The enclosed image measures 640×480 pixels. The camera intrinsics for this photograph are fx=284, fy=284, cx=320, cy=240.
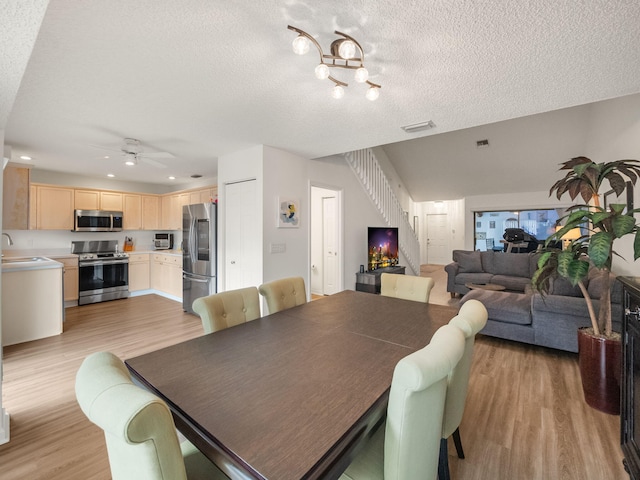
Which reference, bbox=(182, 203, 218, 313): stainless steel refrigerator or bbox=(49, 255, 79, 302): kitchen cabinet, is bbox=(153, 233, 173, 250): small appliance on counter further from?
bbox=(182, 203, 218, 313): stainless steel refrigerator

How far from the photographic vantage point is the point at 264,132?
312cm

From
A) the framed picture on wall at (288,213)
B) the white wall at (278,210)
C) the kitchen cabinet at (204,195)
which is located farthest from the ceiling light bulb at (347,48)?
the kitchen cabinet at (204,195)

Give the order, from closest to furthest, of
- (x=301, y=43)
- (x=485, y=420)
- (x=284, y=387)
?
(x=284, y=387) < (x=301, y=43) < (x=485, y=420)

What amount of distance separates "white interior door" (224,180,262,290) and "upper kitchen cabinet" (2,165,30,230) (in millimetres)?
2555

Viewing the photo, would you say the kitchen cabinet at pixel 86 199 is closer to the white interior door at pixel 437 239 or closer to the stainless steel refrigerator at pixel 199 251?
the stainless steel refrigerator at pixel 199 251

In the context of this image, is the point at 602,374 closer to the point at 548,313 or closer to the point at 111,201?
the point at 548,313

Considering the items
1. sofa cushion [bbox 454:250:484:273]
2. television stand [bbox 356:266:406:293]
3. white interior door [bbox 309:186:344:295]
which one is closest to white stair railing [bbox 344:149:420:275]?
white interior door [bbox 309:186:344:295]

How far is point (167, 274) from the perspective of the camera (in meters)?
5.76

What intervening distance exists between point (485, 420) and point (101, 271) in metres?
6.35

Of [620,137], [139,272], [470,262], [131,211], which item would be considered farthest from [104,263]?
[620,137]

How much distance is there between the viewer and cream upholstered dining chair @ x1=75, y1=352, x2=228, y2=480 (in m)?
Answer: 0.64

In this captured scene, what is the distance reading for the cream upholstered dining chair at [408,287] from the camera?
8.27 ft

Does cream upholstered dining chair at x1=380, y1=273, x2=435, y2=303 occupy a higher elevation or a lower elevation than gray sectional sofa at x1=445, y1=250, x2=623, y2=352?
higher

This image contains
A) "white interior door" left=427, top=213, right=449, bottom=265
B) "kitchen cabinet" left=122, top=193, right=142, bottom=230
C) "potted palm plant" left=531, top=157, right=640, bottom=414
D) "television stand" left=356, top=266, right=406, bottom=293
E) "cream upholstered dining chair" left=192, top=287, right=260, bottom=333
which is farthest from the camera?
"white interior door" left=427, top=213, right=449, bottom=265
